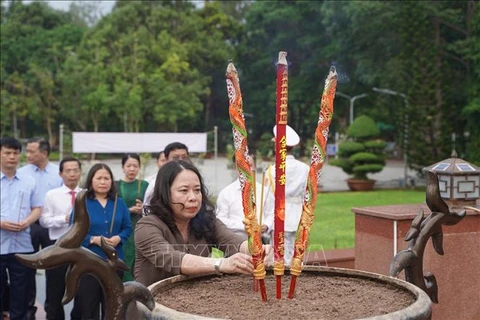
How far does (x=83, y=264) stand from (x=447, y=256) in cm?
302

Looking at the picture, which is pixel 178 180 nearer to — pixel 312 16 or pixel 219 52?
pixel 312 16

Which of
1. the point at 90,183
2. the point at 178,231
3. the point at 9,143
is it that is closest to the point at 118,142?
the point at 9,143

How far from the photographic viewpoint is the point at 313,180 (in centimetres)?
215

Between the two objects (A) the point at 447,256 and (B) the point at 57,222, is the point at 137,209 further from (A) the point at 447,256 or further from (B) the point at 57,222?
(A) the point at 447,256

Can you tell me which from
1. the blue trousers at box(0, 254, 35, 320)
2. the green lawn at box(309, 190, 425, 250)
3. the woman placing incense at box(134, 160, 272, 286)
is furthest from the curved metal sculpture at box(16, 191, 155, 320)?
the green lawn at box(309, 190, 425, 250)

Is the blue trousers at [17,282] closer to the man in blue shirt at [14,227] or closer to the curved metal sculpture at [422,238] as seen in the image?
the man in blue shirt at [14,227]

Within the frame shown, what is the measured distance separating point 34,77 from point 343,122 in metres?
15.9

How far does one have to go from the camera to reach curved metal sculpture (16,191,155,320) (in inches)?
70.2

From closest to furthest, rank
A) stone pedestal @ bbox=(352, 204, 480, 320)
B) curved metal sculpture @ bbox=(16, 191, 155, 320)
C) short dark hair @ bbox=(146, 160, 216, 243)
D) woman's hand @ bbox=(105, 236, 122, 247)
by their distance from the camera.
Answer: curved metal sculpture @ bbox=(16, 191, 155, 320), short dark hair @ bbox=(146, 160, 216, 243), stone pedestal @ bbox=(352, 204, 480, 320), woman's hand @ bbox=(105, 236, 122, 247)

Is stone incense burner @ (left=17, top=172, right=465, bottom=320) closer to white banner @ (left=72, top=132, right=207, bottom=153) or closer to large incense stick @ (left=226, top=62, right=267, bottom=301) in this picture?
large incense stick @ (left=226, top=62, right=267, bottom=301)

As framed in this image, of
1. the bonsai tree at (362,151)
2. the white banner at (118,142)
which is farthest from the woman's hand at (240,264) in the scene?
the bonsai tree at (362,151)

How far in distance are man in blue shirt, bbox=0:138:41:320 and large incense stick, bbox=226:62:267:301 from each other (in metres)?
3.12

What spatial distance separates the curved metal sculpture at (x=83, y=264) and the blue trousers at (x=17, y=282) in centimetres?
319

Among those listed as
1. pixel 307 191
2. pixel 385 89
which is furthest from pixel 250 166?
pixel 385 89
